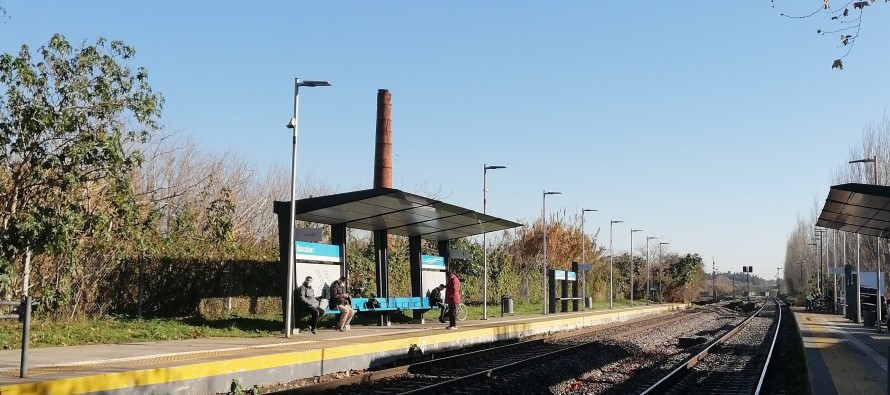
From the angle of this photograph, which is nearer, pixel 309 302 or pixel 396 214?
pixel 309 302

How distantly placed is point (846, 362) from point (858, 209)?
4.28m

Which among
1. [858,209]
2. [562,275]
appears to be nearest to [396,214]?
[858,209]

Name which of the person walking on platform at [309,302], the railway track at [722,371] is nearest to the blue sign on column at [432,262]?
the person walking on platform at [309,302]

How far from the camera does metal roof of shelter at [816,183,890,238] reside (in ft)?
55.6

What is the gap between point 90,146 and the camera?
17.6 meters

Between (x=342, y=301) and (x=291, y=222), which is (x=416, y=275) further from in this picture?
(x=291, y=222)

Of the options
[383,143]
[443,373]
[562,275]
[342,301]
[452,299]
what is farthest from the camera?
[383,143]

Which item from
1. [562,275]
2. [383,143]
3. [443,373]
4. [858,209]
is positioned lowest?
[443,373]

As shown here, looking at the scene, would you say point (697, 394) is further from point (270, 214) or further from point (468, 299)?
point (270, 214)

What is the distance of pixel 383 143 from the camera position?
151ft

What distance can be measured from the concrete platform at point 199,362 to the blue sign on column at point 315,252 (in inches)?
75.2

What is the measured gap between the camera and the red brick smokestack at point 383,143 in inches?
1799

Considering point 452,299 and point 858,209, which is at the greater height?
point 858,209

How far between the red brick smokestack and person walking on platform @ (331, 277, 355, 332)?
23.4 meters
